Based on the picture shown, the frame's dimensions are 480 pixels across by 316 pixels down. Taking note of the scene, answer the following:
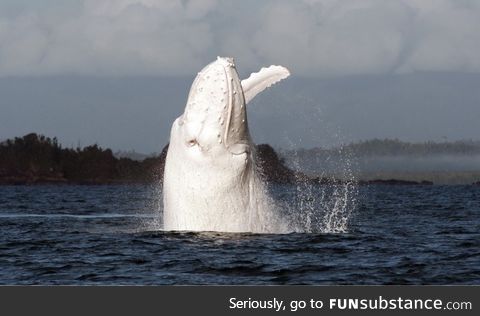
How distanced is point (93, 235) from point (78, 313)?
958cm

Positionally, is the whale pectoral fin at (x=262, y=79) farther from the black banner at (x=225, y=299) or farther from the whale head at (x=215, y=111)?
the black banner at (x=225, y=299)

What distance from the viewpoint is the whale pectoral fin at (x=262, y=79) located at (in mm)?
18109

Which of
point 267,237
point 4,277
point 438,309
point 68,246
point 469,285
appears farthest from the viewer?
point 68,246

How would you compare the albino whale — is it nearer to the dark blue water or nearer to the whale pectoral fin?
the whale pectoral fin

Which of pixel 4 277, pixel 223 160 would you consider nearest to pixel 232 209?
pixel 223 160

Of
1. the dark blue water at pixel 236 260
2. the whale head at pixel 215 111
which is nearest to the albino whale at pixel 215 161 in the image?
the whale head at pixel 215 111

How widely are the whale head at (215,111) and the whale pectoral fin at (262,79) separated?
0.85 metres

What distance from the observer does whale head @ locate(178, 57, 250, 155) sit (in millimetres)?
17016

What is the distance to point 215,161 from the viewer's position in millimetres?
17281

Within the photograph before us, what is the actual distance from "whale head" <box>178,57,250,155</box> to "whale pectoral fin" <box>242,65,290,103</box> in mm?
849

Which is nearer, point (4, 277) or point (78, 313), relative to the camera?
point (78, 313)

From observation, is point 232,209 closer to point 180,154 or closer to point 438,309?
point 180,154

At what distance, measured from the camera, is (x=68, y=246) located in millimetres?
21141

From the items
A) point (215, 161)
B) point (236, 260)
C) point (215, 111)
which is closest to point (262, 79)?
→ point (215, 111)
